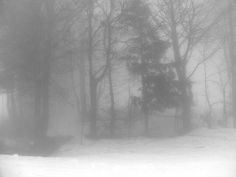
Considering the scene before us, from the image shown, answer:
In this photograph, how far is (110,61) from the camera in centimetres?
1589

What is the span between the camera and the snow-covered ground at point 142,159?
26.2ft

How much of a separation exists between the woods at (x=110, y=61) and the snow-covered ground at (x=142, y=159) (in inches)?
71.0

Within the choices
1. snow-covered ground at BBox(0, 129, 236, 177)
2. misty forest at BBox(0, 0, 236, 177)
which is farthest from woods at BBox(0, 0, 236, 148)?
snow-covered ground at BBox(0, 129, 236, 177)

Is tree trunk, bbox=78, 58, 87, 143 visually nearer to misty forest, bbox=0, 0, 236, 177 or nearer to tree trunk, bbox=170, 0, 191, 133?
misty forest, bbox=0, 0, 236, 177

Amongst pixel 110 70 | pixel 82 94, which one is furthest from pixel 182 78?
pixel 82 94

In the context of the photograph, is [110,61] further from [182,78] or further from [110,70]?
[182,78]

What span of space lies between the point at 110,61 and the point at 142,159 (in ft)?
21.5

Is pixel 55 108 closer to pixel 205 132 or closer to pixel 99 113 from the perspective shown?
pixel 99 113

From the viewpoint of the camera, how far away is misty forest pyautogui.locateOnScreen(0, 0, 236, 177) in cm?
1509

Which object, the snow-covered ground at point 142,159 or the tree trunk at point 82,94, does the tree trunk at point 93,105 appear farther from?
the snow-covered ground at point 142,159

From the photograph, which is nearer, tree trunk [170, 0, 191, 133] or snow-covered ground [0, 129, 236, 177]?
snow-covered ground [0, 129, 236, 177]

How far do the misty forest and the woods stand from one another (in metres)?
0.04

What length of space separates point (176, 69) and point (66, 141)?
17.8 ft

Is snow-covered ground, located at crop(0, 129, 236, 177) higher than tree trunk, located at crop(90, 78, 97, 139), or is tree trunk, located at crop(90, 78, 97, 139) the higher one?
tree trunk, located at crop(90, 78, 97, 139)
